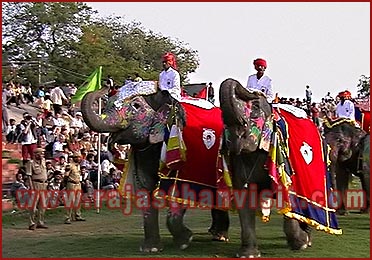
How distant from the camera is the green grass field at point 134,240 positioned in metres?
9.68

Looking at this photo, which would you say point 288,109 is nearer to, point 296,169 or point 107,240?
point 296,169

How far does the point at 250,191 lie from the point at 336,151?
17.2 ft

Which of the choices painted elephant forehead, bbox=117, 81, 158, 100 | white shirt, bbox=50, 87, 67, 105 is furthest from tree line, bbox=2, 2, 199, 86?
painted elephant forehead, bbox=117, 81, 158, 100

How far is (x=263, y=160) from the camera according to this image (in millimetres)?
9125

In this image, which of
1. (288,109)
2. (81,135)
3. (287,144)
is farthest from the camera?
(81,135)

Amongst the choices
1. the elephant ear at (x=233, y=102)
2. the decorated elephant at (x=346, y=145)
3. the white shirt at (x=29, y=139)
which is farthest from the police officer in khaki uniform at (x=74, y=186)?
the elephant ear at (x=233, y=102)

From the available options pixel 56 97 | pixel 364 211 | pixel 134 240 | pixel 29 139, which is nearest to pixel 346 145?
pixel 364 211

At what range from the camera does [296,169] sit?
9430mm

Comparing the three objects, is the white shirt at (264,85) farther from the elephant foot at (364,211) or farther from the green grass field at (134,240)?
the elephant foot at (364,211)

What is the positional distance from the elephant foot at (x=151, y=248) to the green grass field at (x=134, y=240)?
0.33ft

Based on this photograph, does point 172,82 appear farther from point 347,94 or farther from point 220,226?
point 347,94

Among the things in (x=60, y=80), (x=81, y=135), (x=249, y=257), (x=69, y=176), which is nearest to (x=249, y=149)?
(x=249, y=257)

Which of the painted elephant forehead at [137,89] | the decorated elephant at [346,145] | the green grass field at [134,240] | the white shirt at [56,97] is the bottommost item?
the green grass field at [134,240]

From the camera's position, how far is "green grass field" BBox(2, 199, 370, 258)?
31.8 feet
